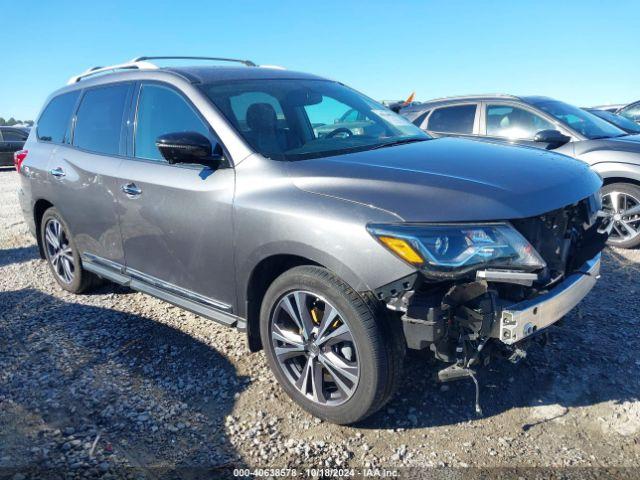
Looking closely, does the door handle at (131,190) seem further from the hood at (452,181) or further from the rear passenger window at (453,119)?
the rear passenger window at (453,119)

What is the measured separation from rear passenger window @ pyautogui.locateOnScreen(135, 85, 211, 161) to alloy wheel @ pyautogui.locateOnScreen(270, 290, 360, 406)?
1.29 meters

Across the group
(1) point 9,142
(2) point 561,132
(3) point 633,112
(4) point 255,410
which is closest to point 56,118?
(4) point 255,410

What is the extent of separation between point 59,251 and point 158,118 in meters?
2.14

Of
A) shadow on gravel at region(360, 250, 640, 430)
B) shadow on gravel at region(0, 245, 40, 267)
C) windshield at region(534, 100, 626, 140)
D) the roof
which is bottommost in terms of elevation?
shadow on gravel at region(0, 245, 40, 267)

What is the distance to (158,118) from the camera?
356cm

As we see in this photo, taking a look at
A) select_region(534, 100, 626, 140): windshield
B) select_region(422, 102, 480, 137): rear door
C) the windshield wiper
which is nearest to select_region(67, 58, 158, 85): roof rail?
the windshield wiper

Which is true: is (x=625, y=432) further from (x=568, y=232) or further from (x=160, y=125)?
(x=160, y=125)

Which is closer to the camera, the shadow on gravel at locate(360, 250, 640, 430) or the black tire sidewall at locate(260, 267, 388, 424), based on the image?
the black tire sidewall at locate(260, 267, 388, 424)

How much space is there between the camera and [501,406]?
286 centimetres

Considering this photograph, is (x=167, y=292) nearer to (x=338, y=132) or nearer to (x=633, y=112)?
(x=338, y=132)

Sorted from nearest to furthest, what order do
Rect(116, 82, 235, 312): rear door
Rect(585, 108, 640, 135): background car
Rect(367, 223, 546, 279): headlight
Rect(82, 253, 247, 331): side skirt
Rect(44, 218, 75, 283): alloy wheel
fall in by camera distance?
Rect(367, 223, 546, 279): headlight → Rect(116, 82, 235, 312): rear door → Rect(82, 253, 247, 331): side skirt → Rect(44, 218, 75, 283): alloy wheel → Rect(585, 108, 640, 135): background car

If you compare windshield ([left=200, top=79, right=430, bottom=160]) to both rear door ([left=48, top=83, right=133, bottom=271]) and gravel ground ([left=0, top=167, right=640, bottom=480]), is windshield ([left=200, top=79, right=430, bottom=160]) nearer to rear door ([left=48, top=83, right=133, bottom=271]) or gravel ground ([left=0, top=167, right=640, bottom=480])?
rear door ([left=48, top=83, right=133, bottom=271])

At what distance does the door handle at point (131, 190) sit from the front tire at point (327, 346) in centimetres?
130

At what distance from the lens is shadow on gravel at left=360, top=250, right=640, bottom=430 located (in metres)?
2.82
